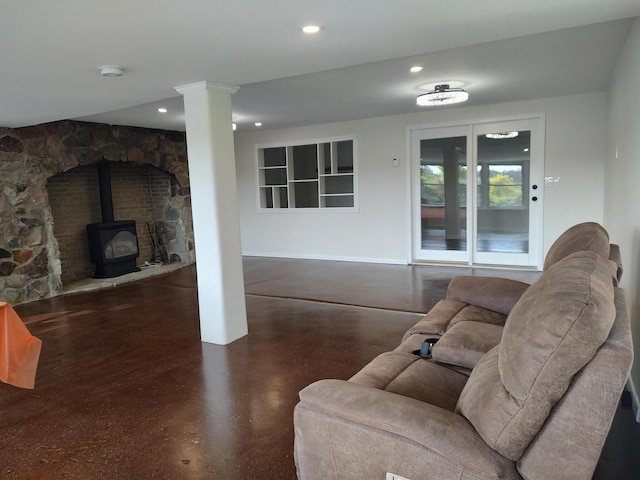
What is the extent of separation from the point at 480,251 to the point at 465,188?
903mm

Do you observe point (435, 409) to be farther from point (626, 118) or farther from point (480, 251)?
point (480, 251)

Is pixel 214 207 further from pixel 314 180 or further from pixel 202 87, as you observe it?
pixel 314 180

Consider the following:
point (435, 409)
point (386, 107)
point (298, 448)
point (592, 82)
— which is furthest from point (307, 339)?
point (592, 82)

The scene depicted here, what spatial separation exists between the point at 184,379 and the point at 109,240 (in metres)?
4.11

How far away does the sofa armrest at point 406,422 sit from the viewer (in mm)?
1245

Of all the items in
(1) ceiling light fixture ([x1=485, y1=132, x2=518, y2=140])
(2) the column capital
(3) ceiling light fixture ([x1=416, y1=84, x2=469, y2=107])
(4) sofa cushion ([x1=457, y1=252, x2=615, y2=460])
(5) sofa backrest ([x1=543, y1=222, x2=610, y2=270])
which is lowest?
(4) sofa cushion ([x1=457, y1=252, x2=615, y2=460])

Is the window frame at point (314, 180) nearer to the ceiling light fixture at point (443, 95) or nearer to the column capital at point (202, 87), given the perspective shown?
the ceiling light fixture at point (443, 95)

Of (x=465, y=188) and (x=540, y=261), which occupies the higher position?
(x=465, y=188)

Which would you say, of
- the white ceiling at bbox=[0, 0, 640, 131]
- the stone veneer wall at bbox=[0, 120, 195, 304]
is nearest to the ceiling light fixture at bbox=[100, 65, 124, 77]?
the white ceiling at bbox=[0, 0, 640, 131]

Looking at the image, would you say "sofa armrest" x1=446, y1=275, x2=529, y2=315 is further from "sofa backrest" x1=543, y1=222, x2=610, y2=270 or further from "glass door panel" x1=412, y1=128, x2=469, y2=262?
"glass door panel" x1=412, y1=128, x2=469, y2=262

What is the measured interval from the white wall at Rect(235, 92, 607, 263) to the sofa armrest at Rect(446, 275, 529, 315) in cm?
355

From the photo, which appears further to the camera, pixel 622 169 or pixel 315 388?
pixel 622 169

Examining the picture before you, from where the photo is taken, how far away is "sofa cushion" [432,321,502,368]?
187 centimetres

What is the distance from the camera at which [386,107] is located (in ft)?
19.2
